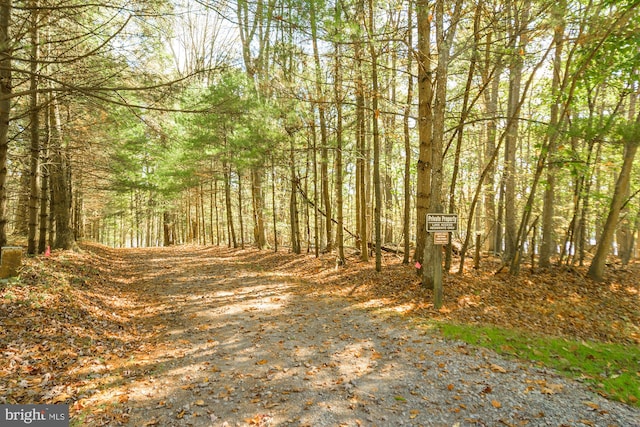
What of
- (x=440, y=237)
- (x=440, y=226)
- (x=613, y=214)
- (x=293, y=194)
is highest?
(x=293, y=194)

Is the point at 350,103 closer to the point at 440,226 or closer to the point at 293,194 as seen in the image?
the point at 440,226

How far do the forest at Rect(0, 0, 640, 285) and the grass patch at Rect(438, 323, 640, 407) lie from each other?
1937mm

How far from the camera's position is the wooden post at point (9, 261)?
7348 millimetres

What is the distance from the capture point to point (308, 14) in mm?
6609

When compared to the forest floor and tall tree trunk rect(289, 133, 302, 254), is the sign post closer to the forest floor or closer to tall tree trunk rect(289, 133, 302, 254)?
the forest floor

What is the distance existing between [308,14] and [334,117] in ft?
22.9

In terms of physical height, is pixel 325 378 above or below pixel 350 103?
below

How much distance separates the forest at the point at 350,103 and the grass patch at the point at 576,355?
1937 millimetres

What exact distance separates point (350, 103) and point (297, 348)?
6.48 m

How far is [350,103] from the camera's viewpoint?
30.1 feet

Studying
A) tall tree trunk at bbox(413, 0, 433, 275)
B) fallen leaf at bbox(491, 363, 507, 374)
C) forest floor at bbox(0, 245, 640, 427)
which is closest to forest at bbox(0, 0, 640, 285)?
tall tree trunk at bbox(413, 0, 433, 275)

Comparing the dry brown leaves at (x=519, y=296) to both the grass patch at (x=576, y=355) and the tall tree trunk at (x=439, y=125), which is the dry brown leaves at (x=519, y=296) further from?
the tall tree trunk at (x=439, y=125)

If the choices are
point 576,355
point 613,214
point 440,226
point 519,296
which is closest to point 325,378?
point 440,226

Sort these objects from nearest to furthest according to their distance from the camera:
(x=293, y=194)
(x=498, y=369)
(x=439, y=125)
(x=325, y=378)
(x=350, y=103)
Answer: (x=325, y=378) < (x=498, y=369) < (x=439, y=125) < (x=350, y=103) < (x=293, y=194)
